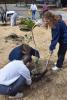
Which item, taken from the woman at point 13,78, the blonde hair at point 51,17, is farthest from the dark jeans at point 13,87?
the blonde hair at point 51,17

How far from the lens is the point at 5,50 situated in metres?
11.2

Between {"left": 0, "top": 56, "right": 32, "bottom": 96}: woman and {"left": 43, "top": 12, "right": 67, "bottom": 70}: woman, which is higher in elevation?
{"left": 43, "top": 12, "right": 67, "bottom": 70}: woman

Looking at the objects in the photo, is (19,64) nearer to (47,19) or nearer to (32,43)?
(47,19)

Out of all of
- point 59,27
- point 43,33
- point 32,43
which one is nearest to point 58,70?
point 59,27

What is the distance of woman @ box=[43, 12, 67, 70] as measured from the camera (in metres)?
7.28

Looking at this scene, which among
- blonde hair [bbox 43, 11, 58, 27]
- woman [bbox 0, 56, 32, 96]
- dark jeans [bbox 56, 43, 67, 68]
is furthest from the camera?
dark jeans [bbox 56, 43, 67, 68]

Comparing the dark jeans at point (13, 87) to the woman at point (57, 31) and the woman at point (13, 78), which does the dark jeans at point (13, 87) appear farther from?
the woman at point (57, 31)

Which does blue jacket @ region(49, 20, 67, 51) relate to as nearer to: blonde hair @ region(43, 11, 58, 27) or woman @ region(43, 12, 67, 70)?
woman @ region(43, 12, 67, 70)

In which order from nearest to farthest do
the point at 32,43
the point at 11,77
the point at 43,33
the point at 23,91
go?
the point at 11,77
the point at 23,91
the point at 32,43
the point at 43,33

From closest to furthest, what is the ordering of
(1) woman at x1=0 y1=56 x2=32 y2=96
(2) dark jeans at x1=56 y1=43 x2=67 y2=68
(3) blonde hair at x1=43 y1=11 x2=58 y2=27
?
1. (1) woman at x1=0 y1=56 x2=32 y2=96
2. (3) blonde hair at x1=43 y1=11 x2=58 y2=27
3. (2) dark jeans at x1=56 y1=43 x2=67 y2=68

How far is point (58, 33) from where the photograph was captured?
298 inches

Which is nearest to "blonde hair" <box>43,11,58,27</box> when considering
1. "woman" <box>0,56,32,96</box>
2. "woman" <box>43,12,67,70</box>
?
"woman" <box>43,12,67,70</box>

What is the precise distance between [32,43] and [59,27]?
4893 mm

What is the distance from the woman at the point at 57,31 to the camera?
7.28 m
